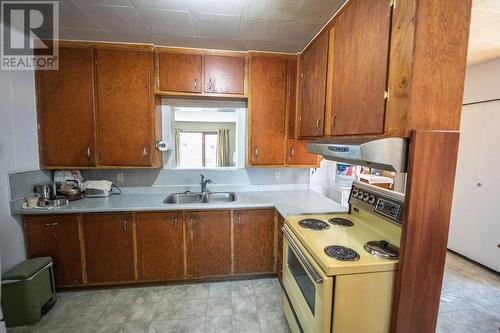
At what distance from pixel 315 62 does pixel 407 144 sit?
1299mm

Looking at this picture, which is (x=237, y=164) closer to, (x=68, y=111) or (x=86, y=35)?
(x=68, y=111)

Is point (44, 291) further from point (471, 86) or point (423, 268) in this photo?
point (471, 86)

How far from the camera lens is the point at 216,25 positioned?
6.36 ft

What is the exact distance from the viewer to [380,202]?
1531 millimetres

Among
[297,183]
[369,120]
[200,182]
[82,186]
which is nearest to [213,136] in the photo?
Answer: [200,182]

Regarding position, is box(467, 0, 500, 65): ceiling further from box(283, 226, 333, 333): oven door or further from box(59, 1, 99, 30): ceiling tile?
box(59, 1, 99, 30): ceiling tile

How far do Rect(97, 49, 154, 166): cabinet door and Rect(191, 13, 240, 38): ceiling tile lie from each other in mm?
684

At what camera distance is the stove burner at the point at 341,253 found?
1.22 meters

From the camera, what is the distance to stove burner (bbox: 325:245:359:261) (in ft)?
4.02

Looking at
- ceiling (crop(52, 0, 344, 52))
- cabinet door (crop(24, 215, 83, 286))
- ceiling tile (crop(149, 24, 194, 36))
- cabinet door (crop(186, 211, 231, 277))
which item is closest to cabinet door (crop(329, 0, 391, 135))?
ceiling (crop(52, 0, 344, 52))

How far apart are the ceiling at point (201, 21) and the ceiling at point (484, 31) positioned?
3.70 ft

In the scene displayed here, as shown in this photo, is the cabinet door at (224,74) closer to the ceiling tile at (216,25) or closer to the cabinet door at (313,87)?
the ceiling tile at (216,25)

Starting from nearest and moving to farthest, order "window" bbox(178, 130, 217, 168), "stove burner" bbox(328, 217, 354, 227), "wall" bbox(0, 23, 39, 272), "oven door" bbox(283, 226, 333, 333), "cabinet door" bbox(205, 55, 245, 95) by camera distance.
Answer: "oven door" bbox(283, 226, 333, 333)
"stove burner" bbox(328, 217, 354, 227)
"wall" bbox(0, 23, 39, 272)
"cabinet door" bbox(205, 55, 245, 95)
"window" bbox(178, 130, 217, 168)

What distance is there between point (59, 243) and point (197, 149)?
1.92 meters
